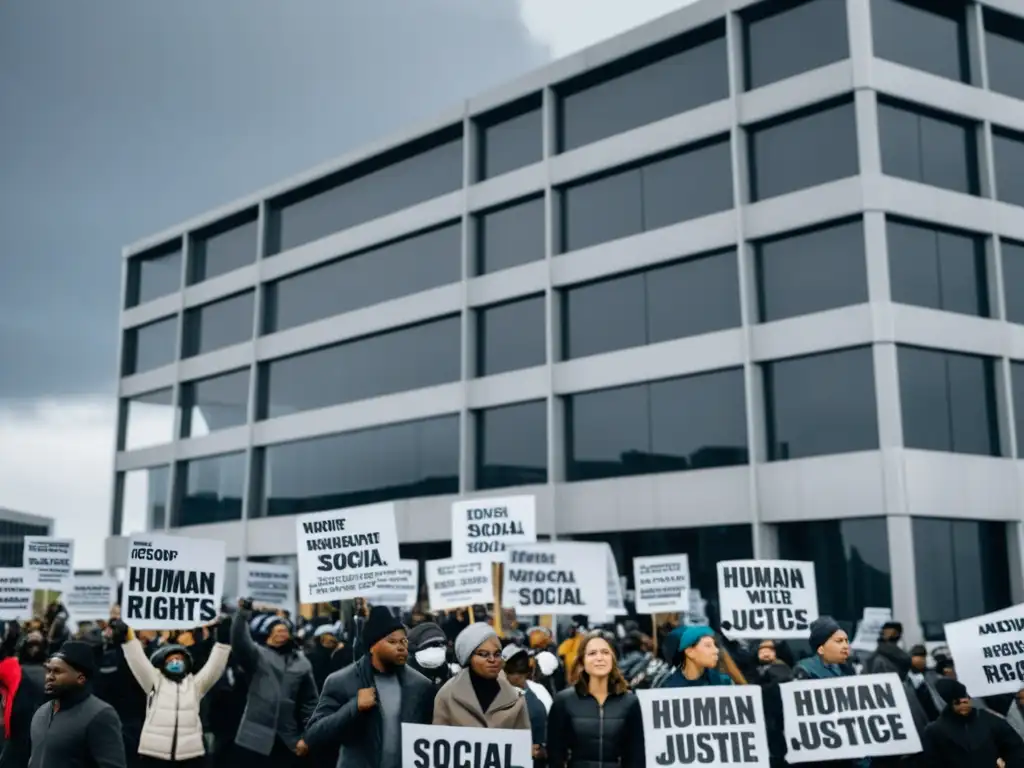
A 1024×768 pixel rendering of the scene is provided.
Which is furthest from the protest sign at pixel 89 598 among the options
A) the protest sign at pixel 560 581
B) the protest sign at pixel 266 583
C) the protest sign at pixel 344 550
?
the protest sign at pixel 344 550

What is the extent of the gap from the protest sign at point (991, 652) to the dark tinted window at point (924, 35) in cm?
2226

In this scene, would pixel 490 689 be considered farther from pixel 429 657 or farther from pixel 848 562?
pixel 848 562

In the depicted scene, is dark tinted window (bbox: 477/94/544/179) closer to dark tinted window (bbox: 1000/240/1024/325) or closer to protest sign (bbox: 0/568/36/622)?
dark tinted window (bbox: 1000/240/1024/325)

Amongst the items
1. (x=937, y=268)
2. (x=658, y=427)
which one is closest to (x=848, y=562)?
(x=658, y=427)

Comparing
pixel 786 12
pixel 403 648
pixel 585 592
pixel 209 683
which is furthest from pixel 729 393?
pixel 403 648

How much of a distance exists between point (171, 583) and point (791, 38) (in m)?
25.0

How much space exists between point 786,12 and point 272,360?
23.2 metres

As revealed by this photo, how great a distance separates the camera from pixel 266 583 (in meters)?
19.6

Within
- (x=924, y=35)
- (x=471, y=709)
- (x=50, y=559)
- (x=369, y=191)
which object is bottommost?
(x=471, y=709)

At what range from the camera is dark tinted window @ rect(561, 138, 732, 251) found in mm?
32188

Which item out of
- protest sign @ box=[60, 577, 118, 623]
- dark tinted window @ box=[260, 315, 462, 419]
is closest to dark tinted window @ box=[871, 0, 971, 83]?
dark tinted window @ box=[260, 315, 462, 419]

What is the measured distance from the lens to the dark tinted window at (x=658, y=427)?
101ft

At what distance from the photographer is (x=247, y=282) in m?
47.0

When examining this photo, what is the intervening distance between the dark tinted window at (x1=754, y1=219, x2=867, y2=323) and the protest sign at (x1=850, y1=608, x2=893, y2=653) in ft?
25.8
